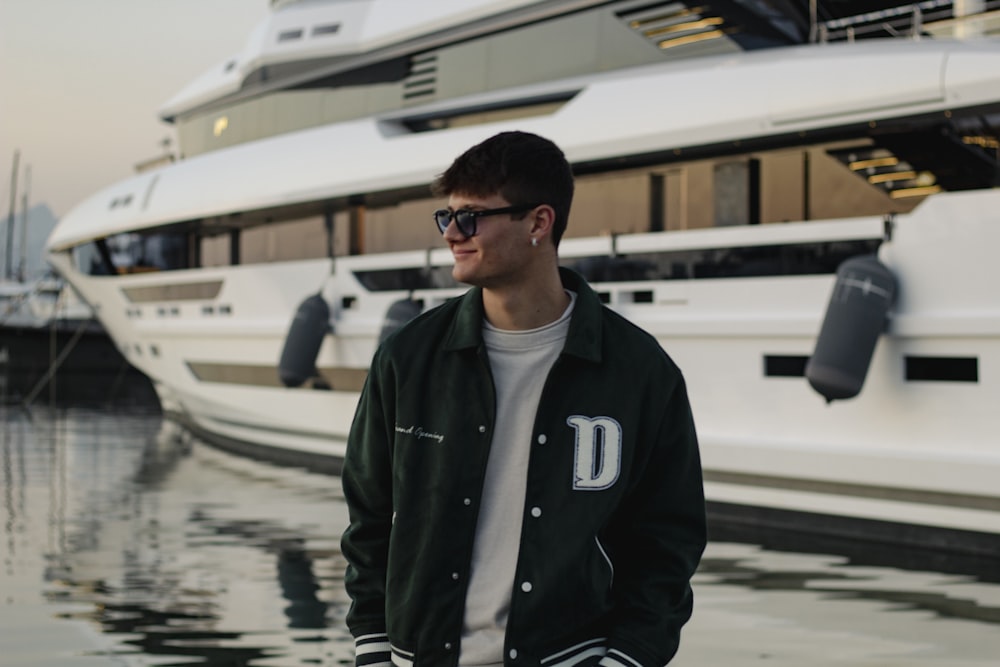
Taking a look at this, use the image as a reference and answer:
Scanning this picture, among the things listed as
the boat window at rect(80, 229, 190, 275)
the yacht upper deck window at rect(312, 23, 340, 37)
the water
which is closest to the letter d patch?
the water

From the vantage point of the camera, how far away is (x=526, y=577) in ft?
6.70

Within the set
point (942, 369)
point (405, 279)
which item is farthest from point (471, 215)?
point (405, 279)

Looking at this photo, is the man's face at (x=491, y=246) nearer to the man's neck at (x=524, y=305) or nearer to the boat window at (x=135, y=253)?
the man's neck at (x=524, y=305)

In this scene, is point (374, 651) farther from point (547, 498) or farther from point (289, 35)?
point (289, 35)

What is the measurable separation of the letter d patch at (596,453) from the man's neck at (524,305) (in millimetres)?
182

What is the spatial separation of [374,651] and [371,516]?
0.72ft

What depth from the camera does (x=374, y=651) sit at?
7.19 ft

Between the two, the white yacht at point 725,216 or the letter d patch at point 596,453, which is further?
the white yacht at point 725,216

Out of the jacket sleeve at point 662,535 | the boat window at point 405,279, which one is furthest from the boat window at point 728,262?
the jacket sleeve at point 662,535

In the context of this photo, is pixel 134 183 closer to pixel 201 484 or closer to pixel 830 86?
pixel 201 484

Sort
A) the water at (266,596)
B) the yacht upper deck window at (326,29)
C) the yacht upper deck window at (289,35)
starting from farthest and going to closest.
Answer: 1. the yacht upper deck window at (289,35)
2. the yacht upper deck window at (326,29)
3. the water at (266,596)

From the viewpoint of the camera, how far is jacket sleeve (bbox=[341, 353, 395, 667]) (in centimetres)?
219

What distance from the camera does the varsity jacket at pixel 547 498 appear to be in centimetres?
207

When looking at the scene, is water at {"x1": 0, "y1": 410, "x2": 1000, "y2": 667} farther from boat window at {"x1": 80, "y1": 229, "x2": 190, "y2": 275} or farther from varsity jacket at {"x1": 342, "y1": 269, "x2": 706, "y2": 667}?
boat window at {"x1": 80, "y1": 229, "x2": 190, "y2": 275}
